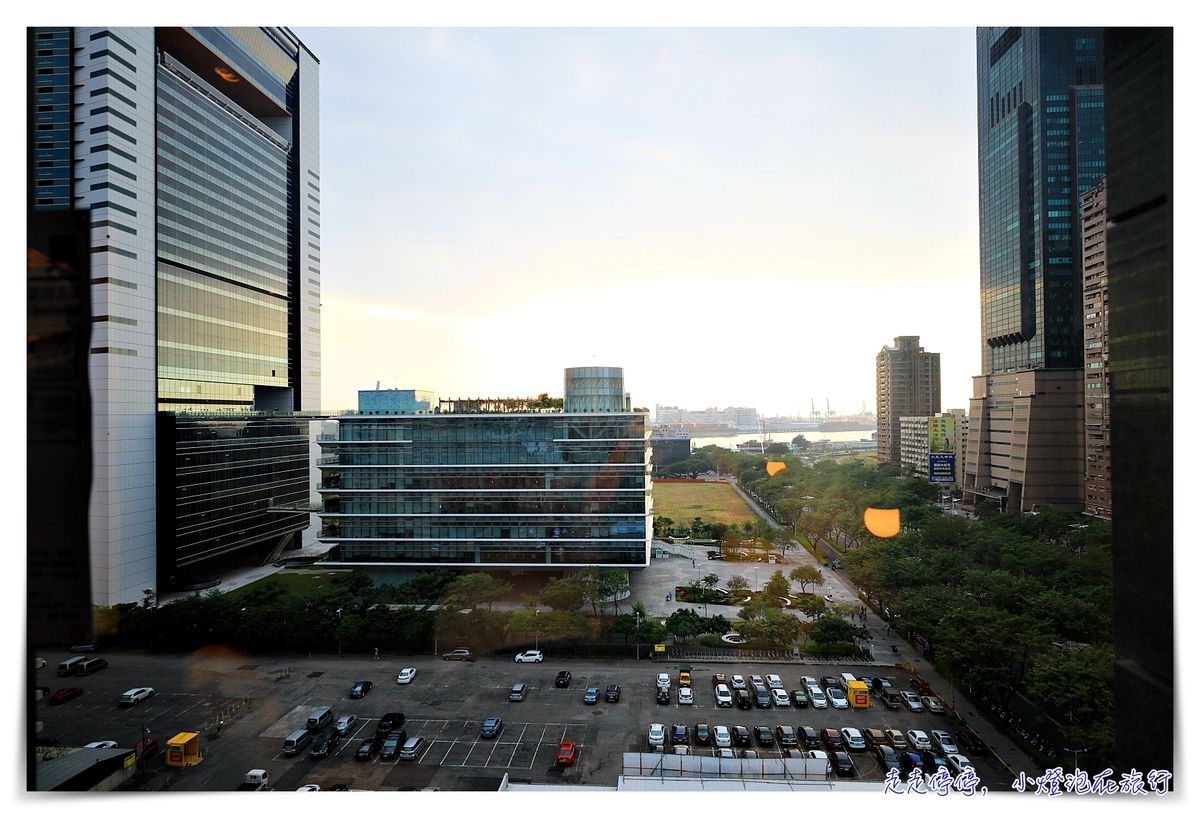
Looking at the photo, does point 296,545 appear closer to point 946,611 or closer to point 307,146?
point 307,146

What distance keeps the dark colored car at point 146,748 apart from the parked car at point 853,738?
10.8 meters

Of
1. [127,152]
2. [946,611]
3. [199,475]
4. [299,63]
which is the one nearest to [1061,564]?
[946,611]

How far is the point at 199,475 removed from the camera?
1786cm

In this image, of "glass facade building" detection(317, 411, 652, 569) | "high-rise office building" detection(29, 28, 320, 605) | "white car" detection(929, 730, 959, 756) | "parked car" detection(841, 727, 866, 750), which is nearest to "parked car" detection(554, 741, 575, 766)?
"parked car" detection(841, 727, 866, 750)

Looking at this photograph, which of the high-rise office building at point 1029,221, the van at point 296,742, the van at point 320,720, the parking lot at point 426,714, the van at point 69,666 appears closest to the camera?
the parking lot at point 426,714

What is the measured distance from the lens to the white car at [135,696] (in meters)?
11.0

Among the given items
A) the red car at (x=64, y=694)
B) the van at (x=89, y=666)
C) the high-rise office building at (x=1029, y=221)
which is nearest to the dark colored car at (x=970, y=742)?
the red car at (x=64, y=694)

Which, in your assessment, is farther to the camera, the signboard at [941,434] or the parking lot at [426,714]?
the signboard at [941,434]

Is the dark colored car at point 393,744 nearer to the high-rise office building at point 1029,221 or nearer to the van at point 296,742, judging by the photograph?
the van at point 296,742

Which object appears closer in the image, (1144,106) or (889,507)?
(1144,106)

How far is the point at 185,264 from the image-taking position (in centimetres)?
1806

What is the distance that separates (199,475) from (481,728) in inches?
514

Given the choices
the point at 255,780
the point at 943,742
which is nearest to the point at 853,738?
the point at 943,742

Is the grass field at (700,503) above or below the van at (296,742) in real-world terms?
below
